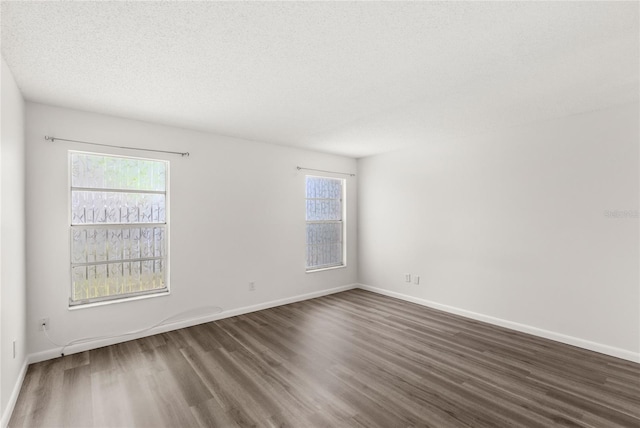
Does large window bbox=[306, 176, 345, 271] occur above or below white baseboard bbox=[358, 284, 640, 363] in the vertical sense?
above

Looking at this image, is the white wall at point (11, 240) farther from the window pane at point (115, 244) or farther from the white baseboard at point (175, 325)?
the window pane at point (115, 244)

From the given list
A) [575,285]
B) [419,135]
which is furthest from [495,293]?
[419,135]

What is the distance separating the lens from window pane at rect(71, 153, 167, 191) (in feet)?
10.6

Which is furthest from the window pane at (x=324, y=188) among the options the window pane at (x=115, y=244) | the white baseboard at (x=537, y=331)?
the window pane at (x=115, y=244)

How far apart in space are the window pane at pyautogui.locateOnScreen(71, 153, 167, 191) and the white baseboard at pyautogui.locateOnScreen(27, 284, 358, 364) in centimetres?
163

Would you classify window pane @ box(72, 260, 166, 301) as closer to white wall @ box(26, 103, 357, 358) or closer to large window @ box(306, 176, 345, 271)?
white wall @ box(26, 103, 357, 358)

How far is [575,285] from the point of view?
3289 millimetres

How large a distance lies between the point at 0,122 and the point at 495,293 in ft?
16.3

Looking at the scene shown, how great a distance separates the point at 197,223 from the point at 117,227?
2.78 feet

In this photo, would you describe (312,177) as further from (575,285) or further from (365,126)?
(575,285)

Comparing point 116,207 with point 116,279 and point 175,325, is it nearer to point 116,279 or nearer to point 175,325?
point 116,279

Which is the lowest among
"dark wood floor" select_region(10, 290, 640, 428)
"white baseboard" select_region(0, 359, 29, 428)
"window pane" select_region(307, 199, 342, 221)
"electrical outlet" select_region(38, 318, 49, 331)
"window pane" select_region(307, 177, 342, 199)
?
"dark wood floor" select_region(10, 290, 640, 428)

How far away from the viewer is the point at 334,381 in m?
2.54

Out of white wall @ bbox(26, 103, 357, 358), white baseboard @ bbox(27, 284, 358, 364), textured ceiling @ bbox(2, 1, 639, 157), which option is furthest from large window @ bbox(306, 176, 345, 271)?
textured ceiling @ bbox(2, 1, 639, 157)
